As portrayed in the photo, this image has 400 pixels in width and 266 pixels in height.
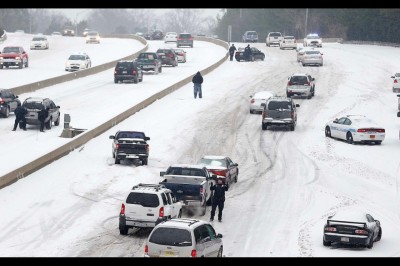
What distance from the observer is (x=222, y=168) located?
105 ft

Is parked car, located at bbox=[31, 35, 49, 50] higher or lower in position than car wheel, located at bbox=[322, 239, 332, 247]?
lower

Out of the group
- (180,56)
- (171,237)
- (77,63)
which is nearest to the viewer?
(171,237)

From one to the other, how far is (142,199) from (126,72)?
43464 mm

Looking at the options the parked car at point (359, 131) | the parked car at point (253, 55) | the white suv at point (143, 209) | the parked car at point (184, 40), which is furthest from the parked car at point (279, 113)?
the parked car at point (184, 40)

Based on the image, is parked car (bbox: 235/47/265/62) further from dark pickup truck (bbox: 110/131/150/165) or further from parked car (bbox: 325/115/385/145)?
dark pickup truck (bbox: 110/131/150/165)

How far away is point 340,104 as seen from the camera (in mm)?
58406

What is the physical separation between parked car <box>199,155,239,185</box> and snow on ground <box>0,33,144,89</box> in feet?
109

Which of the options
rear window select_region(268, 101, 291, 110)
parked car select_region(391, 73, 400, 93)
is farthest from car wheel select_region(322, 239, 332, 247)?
parked car select_region(391, 73, 400, 93)

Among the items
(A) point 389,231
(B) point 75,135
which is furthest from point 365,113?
(A) point 389,231

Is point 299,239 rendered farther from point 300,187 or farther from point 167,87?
point 167,87

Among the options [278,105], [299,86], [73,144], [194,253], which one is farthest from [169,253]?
[299,86]

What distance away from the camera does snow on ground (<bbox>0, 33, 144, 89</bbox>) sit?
70950 mm

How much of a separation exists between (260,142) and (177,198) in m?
17.4

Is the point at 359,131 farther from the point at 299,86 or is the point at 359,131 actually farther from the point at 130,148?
the point at 299,86
